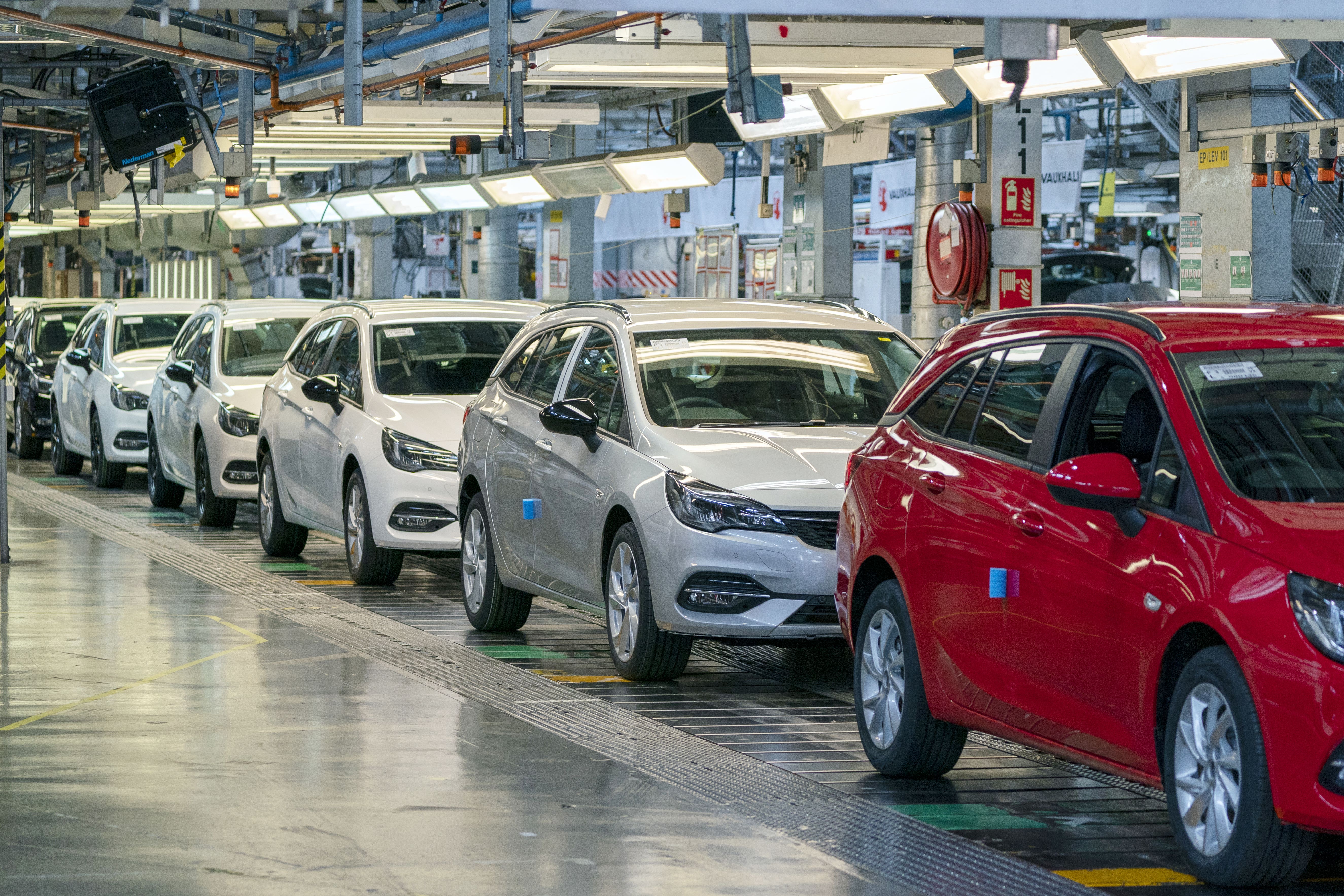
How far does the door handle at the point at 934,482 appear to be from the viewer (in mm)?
6676

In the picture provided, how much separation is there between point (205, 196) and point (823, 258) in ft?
47.8

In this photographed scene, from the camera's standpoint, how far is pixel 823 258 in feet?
61.6

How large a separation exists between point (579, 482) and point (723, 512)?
3.60ft

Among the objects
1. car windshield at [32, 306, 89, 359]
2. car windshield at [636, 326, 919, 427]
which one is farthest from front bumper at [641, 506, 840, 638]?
car windshield at [32, 306, 89, 359]

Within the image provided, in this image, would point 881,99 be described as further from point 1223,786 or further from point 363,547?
point 1223,786

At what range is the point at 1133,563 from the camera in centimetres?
559

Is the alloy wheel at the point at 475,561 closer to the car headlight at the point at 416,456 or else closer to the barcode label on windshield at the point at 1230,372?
the car headlight at the point at 416,456

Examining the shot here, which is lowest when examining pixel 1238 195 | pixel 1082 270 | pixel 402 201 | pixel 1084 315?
pixel 1084 315

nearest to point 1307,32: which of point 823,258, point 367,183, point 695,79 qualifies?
point 695,79

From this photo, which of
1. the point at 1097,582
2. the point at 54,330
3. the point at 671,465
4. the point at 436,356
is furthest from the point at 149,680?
the point at 54,330

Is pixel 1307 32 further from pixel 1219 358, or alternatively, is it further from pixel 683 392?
pixel 1219 358

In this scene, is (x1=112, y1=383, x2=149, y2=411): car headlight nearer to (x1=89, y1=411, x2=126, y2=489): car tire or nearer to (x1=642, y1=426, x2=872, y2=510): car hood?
(x1=89, y1=411, x2=126, y2=489): car tire

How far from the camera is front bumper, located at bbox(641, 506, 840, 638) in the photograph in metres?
8.41

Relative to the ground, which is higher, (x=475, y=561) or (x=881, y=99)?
(x=881, y=99)
